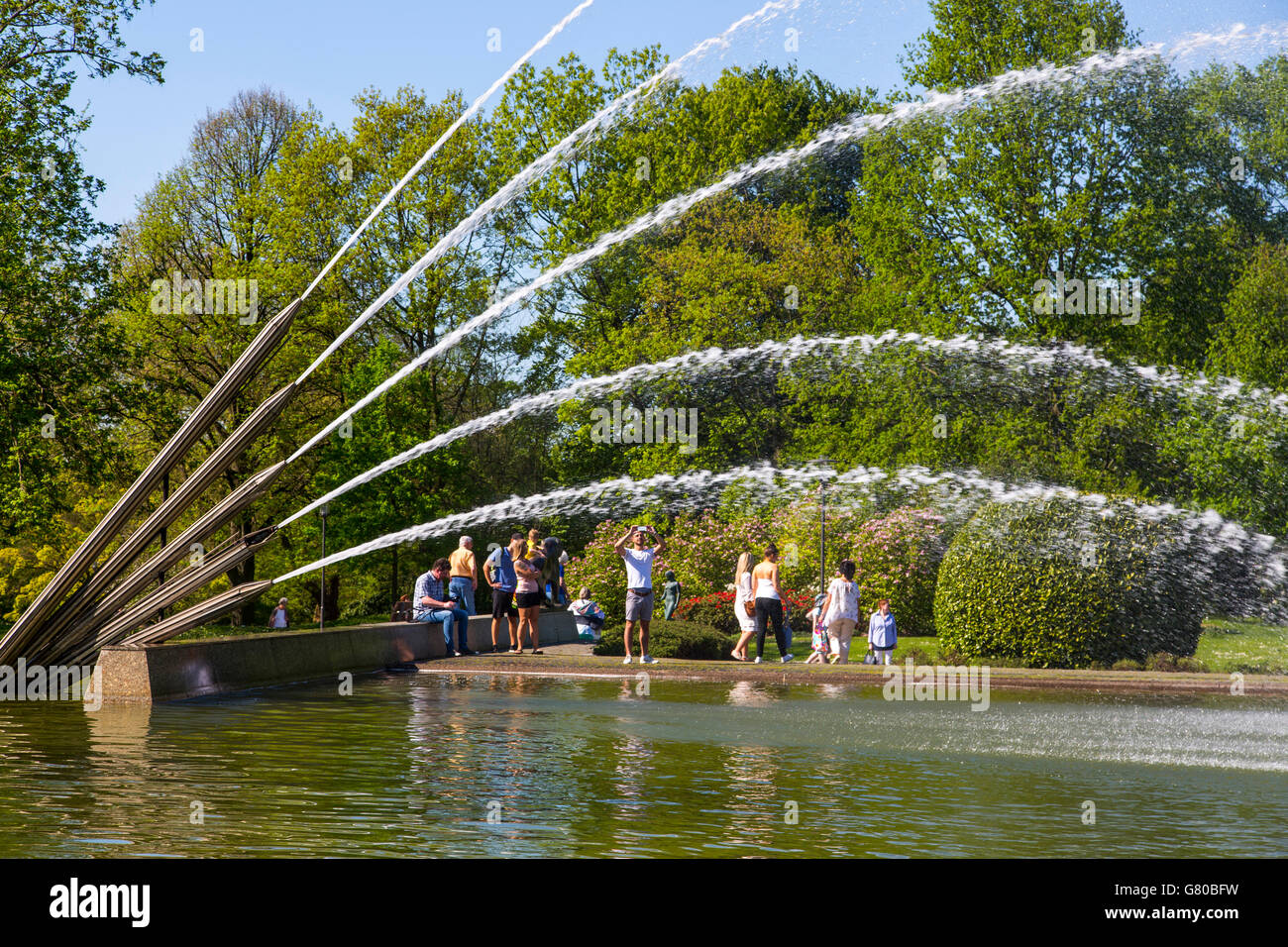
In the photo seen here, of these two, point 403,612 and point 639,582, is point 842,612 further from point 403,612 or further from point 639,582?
point 403,612

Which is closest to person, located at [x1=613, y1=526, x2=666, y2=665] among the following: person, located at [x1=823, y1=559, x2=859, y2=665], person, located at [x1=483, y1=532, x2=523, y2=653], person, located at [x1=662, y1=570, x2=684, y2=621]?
person, located at [x1=483, y1=532, x2=523, y2=653]

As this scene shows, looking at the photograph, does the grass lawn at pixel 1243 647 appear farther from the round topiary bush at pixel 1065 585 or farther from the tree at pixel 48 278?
the tree at pixel 48 278

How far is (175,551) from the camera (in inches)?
587

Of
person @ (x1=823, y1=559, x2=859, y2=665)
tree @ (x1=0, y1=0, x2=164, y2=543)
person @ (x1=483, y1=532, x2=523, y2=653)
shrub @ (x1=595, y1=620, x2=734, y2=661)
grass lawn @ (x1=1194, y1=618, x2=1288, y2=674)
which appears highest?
tree @ (x1=0, y1=0, x2=164, y2=543)

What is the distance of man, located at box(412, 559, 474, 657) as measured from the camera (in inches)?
904

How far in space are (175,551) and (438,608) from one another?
8.30m

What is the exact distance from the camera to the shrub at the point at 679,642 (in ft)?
75.2

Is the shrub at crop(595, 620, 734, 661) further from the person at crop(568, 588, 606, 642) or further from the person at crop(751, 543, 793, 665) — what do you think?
the person at crop(568, 588, 606, 642)

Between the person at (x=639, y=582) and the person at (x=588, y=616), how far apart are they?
9882mm

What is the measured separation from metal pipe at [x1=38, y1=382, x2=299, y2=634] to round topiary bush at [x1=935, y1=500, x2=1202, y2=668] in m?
12.2

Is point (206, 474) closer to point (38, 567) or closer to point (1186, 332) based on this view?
point (1186, 332)

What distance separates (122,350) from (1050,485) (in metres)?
20.5

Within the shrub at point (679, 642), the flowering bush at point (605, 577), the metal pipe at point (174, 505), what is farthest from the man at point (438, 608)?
the flowering bush at point (605, 577)

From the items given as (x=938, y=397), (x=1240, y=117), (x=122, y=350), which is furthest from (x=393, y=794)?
(x=1240, y=117)
